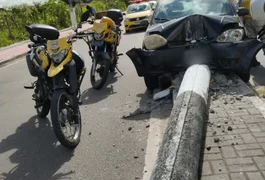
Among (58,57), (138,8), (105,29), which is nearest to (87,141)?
(58,57)

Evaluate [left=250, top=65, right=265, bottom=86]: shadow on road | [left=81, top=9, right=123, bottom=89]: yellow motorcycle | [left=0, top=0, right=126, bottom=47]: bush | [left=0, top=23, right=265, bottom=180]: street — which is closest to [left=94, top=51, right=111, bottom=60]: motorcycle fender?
[left=81, top=9, right=123, bottom=89]: yellow motorcycle

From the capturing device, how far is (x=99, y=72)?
7.55m

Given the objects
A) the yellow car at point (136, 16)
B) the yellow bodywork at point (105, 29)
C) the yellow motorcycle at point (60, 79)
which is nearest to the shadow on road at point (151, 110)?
the yellow motorcycle at point (60, 79)

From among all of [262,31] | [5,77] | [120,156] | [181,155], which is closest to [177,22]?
[262,31]

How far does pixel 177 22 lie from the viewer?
20.0ft

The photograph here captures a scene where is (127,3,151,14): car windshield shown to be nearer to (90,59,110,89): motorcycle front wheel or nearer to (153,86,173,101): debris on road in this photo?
(90,59,110,89): motorcycle front wheel

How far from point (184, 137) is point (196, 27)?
304 centimetres

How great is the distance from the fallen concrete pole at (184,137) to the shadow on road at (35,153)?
50.4 inches

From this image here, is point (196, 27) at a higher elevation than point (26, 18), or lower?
higher

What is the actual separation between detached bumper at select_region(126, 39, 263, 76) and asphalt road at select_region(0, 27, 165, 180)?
2.22ft

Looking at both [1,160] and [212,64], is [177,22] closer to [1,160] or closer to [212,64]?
[212,64]

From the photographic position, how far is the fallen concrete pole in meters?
2.95

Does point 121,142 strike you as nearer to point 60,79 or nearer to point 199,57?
point 60,79

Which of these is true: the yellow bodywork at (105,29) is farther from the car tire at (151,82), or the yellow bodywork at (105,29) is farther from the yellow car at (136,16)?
the yellow car at (136,16)
